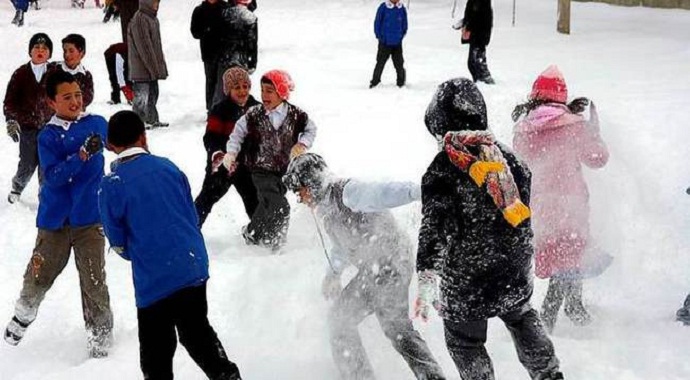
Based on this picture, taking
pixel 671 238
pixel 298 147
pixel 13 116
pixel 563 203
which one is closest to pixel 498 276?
pixel 563 203

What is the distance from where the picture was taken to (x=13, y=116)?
7988 mm

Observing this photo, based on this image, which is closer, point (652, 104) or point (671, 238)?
point (671, 238)

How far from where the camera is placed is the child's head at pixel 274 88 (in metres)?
6.75

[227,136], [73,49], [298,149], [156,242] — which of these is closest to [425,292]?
[156,242]

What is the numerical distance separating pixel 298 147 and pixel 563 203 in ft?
7.15

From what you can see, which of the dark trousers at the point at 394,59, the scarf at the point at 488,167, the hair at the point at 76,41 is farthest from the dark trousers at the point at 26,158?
the dark trousers at the point at 394,59

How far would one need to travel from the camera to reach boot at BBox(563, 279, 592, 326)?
5.70 metres

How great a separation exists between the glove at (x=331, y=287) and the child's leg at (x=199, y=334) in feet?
2.44

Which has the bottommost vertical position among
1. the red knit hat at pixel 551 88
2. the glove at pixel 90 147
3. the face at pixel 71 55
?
the face at pixel 71 55

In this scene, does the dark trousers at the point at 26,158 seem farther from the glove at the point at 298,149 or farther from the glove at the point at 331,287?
the glove at the point at 331,287

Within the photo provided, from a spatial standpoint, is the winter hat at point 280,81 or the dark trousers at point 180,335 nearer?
the dark trousers at point 180,335

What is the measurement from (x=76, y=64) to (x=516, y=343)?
18.0ft

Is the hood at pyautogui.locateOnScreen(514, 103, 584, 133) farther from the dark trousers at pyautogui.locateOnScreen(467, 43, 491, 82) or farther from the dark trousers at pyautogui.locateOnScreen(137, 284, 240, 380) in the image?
the dark trousers at pyautogui.locateOnScreen(467, 43, 491, 82)

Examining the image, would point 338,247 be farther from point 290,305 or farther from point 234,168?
point 234,168
